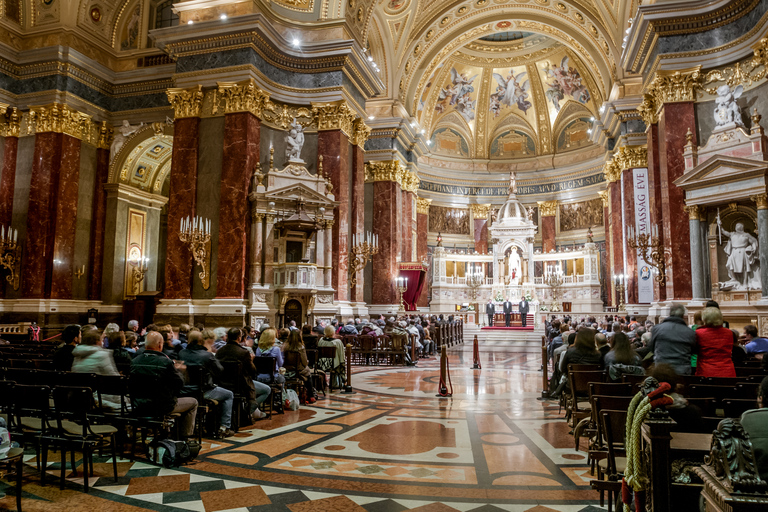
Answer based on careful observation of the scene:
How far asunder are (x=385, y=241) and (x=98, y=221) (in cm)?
1064

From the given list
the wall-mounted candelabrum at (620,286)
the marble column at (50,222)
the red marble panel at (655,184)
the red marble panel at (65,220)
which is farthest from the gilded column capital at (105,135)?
the wall-mounted candelabrum at (620,286)

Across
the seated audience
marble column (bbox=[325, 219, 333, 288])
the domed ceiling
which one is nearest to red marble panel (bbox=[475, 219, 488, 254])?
the domed ceiling

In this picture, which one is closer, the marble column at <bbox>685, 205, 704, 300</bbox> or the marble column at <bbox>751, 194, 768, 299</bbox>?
the marble column at <bbox>751, 194, 768, 299</bbox>

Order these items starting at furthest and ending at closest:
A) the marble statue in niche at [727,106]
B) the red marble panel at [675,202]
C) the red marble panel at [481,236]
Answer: the red marble panel at [481,236], the red marble panel at [675,202], the marble statue in niche at [727,106]

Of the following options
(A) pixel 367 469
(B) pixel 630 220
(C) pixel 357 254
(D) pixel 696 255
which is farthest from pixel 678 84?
(A) pixel 367 469

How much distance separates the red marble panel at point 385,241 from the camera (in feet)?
70.9

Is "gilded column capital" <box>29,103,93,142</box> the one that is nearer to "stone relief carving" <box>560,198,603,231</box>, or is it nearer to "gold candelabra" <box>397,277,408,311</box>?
→ "gold candelabra" <box>397,277,408,311</box>

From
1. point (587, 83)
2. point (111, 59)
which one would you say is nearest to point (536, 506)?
point (111, 59)

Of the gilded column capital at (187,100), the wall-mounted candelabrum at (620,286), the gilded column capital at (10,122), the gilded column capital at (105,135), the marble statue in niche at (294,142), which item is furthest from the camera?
the wall-mounted candelabrum at (620,286)

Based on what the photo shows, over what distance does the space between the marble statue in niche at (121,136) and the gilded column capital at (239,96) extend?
510 cm

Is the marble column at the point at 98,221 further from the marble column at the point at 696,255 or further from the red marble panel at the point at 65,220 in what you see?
the marble column at the point at 696,255

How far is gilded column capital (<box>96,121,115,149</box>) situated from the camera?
18016 millimetres

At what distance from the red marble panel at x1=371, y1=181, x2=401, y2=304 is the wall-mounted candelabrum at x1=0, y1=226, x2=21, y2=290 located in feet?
40.3

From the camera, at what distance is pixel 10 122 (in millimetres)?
16641
